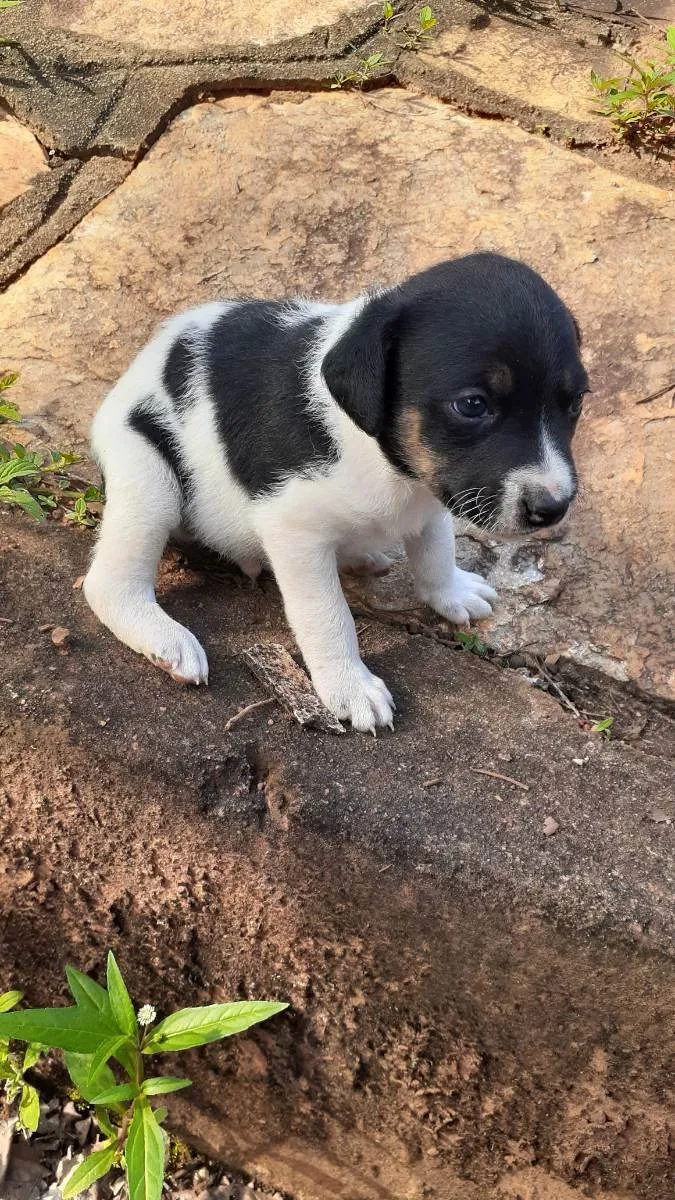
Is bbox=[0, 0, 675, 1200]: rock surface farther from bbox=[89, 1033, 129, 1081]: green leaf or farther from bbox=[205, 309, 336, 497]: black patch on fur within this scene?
bbox=[205, 309, 336, 497]: black patch on fur

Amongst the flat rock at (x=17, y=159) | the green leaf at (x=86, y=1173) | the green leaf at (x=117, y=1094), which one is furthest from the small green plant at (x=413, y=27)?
the green leaf at (x=86, y=1173)

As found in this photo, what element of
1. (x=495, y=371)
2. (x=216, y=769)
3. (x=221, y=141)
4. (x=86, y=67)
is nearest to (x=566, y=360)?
(x=495, y=371)

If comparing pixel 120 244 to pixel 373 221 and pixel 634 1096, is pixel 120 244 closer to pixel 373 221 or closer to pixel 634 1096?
pixel 373 221

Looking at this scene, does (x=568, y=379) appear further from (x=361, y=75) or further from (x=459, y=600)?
(x=361, y=75)

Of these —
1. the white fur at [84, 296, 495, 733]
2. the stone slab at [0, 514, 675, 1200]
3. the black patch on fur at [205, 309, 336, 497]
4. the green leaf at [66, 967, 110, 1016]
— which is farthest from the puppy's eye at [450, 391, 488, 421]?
the green leaf at [66, 967, 110, 1016]

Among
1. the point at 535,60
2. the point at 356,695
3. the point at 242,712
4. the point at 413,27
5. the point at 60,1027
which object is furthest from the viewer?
the point at 413,27

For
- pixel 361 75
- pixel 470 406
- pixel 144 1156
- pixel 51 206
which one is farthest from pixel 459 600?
pixel 361 75
